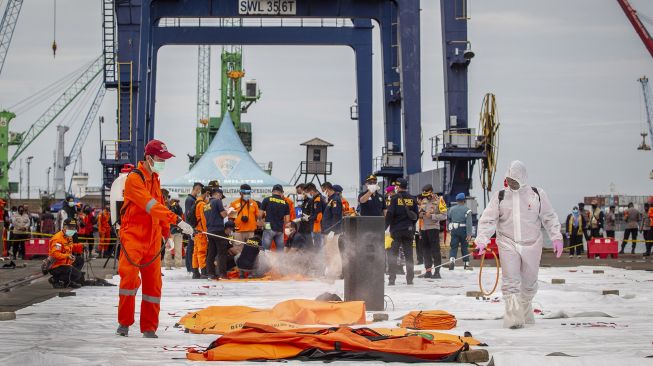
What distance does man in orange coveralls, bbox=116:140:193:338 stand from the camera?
10.5 metres

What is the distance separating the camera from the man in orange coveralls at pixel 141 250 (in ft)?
34.4

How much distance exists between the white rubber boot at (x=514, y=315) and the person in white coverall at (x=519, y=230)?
0.06m

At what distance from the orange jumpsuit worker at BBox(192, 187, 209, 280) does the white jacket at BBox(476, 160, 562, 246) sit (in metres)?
10.6

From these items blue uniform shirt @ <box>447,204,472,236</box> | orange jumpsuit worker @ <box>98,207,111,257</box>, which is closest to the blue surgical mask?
blue uniform shirt @ <box>447,204,472,236</box>

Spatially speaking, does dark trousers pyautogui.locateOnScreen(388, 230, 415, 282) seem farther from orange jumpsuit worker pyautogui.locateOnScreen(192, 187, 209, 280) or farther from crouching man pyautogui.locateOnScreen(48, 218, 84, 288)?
crouching man pyautogui.locateOnScreen(48, 218, 84, 288)

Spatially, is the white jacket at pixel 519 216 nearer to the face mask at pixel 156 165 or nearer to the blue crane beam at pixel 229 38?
the face mask at pixel 156 165

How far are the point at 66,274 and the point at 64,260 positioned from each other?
26 cm

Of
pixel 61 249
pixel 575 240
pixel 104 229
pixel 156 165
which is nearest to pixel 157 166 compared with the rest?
pixel 156 165

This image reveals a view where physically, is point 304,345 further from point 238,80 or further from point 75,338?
point 238,80

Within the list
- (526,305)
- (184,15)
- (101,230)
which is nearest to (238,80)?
(184,15)

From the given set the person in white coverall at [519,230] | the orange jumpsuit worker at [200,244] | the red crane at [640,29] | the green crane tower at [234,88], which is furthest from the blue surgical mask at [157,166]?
the green crane tower at [234,88]

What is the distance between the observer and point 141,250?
10.5 metres

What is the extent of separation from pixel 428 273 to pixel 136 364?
44.8 ft

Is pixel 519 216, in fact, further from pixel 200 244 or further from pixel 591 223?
pixel 591 223
